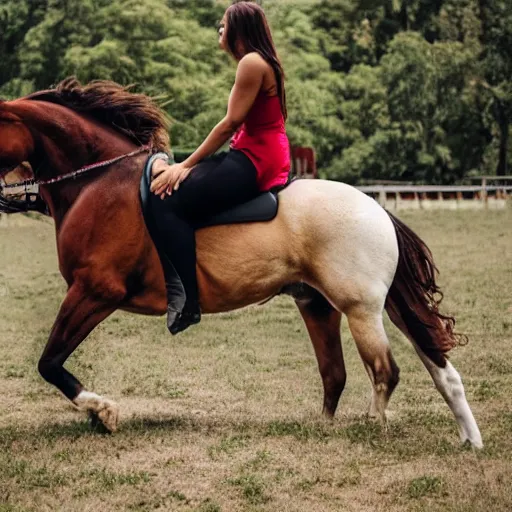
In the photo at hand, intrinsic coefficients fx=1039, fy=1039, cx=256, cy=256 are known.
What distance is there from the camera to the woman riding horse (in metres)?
6.60

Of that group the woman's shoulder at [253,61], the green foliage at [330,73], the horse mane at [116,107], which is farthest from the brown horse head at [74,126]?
the green foliage at [330,73]

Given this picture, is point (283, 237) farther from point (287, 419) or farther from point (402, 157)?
point (402, 157)

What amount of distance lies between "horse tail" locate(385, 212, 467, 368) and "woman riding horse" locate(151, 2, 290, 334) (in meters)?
0.96

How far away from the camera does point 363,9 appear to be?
55.0 metres

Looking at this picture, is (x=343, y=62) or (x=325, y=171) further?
(x=343, y=62)

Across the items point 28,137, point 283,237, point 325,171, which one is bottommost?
point 325,171

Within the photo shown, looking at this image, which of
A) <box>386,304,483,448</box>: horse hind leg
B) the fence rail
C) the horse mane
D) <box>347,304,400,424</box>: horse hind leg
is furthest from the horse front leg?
the fence rail

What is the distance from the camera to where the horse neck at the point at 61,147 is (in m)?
7.13

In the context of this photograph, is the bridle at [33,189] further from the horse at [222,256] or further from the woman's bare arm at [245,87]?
the woman's bare arm at [245,87]

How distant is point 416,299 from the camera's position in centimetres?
691

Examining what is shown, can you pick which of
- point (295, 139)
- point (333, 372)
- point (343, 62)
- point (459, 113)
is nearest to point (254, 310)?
point (333, 372)

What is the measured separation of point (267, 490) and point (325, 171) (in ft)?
141

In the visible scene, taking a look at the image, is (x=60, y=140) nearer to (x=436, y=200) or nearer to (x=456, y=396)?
(x=456, y=396)

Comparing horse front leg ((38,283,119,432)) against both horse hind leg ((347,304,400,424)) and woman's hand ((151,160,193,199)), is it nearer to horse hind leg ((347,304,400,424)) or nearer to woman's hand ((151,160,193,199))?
woman's hand ((151,160,193,199))
